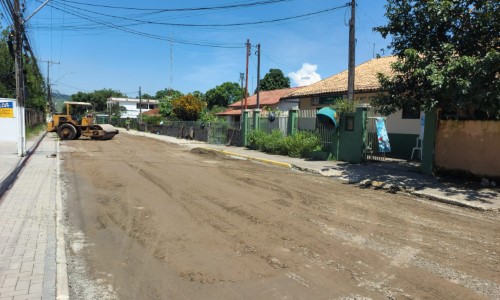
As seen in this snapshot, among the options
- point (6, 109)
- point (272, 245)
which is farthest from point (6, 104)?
point (272, 245)

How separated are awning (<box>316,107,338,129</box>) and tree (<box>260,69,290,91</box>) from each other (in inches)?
2128

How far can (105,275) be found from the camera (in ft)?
14.5

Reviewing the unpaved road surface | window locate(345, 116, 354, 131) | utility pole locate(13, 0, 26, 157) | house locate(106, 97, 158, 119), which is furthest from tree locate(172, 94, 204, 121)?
house locate(106, 97, 158, 119)

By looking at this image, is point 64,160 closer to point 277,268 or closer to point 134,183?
point 134,183

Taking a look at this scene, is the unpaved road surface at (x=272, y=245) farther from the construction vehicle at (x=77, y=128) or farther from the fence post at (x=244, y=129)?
the construction vehicle at (x=77, y=128)

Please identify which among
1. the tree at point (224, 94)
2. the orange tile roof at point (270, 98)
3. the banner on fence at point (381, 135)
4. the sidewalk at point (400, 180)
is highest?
the tree at point (224, 94)

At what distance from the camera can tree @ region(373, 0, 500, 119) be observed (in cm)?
945

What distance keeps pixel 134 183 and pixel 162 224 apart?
4.34m

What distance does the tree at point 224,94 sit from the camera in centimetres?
7331

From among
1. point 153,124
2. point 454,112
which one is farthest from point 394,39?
point 153,124

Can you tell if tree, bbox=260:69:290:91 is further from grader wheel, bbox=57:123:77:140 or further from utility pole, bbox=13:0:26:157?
utility pole, bbox=13:0:26:157

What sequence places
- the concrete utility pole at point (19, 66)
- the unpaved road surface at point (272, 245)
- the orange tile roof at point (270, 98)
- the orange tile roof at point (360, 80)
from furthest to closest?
the orange tile roof at point (270, 98), the orange tile roof at point (360, 80), the concrete utility pole at point (19, 66), the unpaved road surface at point (272, 245)

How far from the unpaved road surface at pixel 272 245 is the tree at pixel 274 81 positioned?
6115cm

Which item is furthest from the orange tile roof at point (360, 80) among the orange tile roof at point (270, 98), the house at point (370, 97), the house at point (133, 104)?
the house at point (133, 104)
